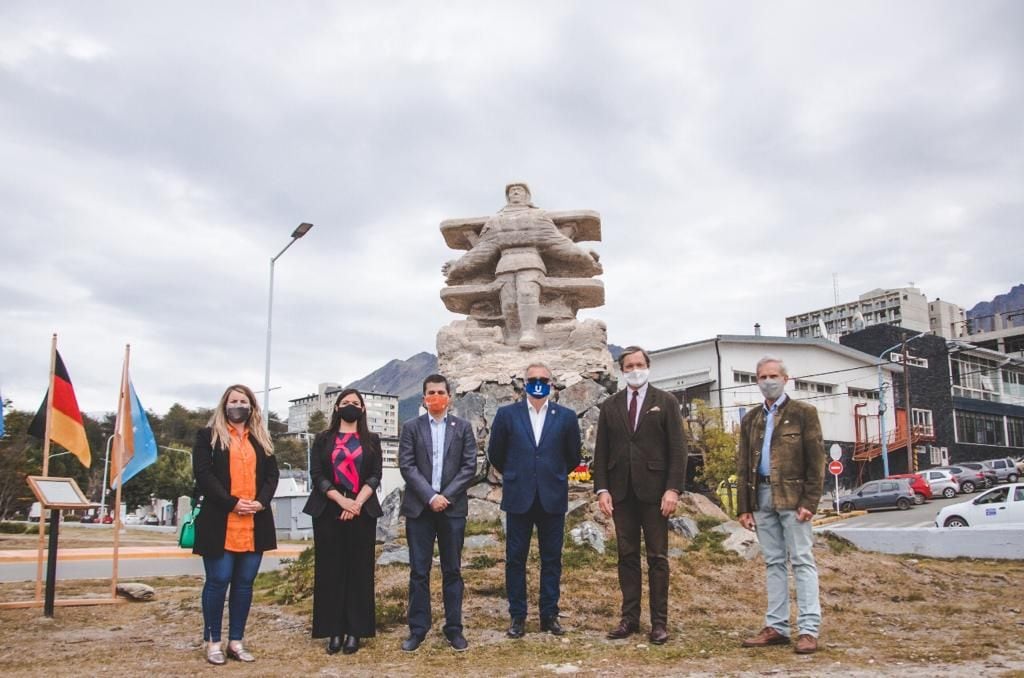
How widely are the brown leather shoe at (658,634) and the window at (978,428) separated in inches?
1602

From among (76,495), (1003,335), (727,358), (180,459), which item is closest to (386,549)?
(76,495)

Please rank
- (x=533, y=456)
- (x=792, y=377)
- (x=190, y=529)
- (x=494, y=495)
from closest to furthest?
(x=533, y=456) < (x=190, y=529) < (x=494, y=495) < (x=792, y=377)

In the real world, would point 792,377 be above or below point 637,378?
above

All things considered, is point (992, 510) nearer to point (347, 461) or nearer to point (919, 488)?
point (919, 488)

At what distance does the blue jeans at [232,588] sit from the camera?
5.39 m

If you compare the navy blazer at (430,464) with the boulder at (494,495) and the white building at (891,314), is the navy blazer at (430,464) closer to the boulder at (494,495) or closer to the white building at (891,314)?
the boulder at (494,495)

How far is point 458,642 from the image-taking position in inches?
214

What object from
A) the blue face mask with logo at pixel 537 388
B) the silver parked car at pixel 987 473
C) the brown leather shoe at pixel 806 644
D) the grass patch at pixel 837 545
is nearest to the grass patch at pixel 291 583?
the blue face mask with logo at pixel 537 388

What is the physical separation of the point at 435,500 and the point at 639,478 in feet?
4.45

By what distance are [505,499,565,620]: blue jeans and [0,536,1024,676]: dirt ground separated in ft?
0.73

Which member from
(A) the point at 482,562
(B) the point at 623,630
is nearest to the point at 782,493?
(B) the point at 623,630

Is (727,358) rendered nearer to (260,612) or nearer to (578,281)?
(578,281)

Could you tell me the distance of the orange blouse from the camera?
5465mm

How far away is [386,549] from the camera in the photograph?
8.26 m
